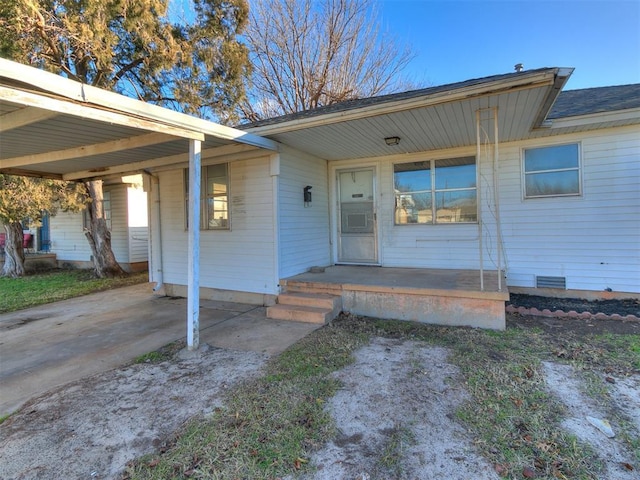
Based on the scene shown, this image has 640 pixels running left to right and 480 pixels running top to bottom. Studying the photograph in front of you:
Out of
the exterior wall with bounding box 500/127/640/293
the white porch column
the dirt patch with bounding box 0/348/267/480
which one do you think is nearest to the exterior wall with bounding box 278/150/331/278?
the white porch column

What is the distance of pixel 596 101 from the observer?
5.32 m

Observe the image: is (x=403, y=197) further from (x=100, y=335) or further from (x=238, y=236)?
(x=100, y=335)

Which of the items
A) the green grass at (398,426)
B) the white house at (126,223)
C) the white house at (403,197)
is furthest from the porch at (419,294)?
the white house at (126,223)

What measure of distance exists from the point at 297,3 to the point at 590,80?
31.9 ft

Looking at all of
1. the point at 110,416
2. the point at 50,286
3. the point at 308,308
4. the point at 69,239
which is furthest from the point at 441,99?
the point at 69,239

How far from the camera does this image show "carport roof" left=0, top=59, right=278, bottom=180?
243 centimetres

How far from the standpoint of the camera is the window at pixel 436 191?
6012 mm

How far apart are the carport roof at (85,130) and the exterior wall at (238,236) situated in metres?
0.58

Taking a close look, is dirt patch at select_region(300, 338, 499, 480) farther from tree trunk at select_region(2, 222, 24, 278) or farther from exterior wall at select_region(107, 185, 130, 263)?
tree trunk at select_region(2, 222, 24, 278)

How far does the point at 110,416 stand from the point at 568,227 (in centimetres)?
637

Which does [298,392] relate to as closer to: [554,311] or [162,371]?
[162,371]

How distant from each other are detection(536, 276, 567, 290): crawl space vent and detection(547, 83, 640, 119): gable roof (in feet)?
8.20

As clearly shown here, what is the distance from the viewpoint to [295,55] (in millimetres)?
12617

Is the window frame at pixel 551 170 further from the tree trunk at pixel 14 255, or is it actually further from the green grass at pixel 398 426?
the tree trunk at pixel 14 255
